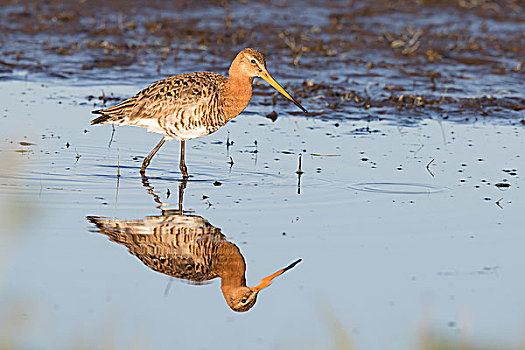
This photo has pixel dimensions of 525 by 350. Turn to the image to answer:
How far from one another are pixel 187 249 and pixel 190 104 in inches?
99.0

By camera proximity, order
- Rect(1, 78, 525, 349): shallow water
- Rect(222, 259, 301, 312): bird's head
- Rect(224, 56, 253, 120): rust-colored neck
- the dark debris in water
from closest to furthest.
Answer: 1. Rect(1, 78, 525, 349): shallow water
2. Rect(222, 259, 301, 312): bird's head
3. Rect(224, 56, 253, 120): rust-colored neck
4. the dark debris in water

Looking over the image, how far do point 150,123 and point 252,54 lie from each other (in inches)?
47.2

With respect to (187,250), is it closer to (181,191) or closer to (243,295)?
(243,295)

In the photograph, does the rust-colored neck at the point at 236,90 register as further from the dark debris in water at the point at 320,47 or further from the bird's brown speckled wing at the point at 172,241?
the dark debris in water at the point at 320,47

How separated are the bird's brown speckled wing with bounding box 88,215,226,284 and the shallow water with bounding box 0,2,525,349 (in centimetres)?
6

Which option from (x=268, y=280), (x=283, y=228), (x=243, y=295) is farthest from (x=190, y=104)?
(x=243, y=295)

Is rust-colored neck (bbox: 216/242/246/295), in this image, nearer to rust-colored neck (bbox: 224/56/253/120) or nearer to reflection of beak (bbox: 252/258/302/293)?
reflection of beak (bbox: 252/258/302/293)

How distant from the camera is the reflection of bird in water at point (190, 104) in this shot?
30.9 feet

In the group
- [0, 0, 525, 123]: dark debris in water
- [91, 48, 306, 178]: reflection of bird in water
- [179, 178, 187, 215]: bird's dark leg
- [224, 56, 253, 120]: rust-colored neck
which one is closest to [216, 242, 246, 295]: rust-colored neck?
[179, 178, 187, 215]: bird's dark leg

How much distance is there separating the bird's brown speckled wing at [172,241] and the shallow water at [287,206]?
0.20ft

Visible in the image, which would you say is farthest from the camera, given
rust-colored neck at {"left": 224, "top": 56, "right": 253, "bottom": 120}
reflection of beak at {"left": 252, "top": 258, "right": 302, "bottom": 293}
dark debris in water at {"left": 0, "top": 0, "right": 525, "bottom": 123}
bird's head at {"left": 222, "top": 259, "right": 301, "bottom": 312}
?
dark debris in water at {"left": 0, "top": 0, "right": 525, "bottom": 123}

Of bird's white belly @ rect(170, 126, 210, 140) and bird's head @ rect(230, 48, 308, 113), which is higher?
bird's head @ rect(230, 48, 308, 113)

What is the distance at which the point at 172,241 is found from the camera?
290 inches

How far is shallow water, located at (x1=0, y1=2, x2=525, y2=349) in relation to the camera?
5906 millimetres
